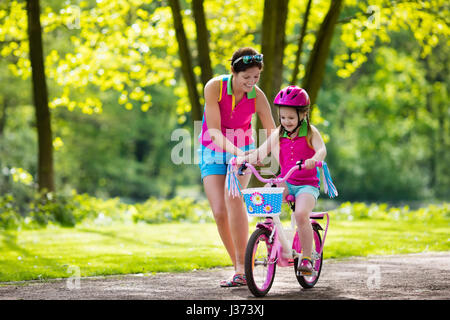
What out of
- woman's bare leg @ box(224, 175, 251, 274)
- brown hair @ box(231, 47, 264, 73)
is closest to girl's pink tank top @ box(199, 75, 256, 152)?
brown hair @ box(231, 47, 264, 73)


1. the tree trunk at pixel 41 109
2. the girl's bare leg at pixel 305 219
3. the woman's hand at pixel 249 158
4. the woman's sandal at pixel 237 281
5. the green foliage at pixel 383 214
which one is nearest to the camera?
the woman's hand at pixel 249 158

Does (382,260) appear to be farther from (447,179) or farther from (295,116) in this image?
(447,179)

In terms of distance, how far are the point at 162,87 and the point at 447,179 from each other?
1684 centimetres

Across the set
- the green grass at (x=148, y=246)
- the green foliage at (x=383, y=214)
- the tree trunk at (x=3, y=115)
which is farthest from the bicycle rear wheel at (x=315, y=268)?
the tree trunk at (x=3, y=115)

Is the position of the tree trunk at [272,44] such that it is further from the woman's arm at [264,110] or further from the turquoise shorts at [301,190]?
the turquoise shorts at [301,190]

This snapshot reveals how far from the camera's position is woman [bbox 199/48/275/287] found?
18.9 ft

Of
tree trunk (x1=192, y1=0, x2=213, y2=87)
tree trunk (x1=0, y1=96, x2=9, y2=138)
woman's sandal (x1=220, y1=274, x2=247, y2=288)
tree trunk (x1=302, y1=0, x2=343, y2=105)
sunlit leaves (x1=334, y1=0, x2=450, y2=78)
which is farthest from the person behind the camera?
tree trunk (x1=0, y1=96, x2=9, y2=138)

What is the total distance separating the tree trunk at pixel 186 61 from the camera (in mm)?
11469

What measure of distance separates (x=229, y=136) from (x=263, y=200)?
34.6 inches

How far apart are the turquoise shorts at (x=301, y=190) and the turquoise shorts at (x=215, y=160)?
1.72ft

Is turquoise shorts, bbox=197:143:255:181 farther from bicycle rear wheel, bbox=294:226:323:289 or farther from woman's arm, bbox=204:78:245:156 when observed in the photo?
bicycle rear wheel, bbox=294:226:323:289

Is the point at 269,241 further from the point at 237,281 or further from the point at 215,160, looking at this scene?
the point at 215,160

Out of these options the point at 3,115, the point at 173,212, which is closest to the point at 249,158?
the point at 173,212

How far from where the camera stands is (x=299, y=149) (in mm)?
5602
